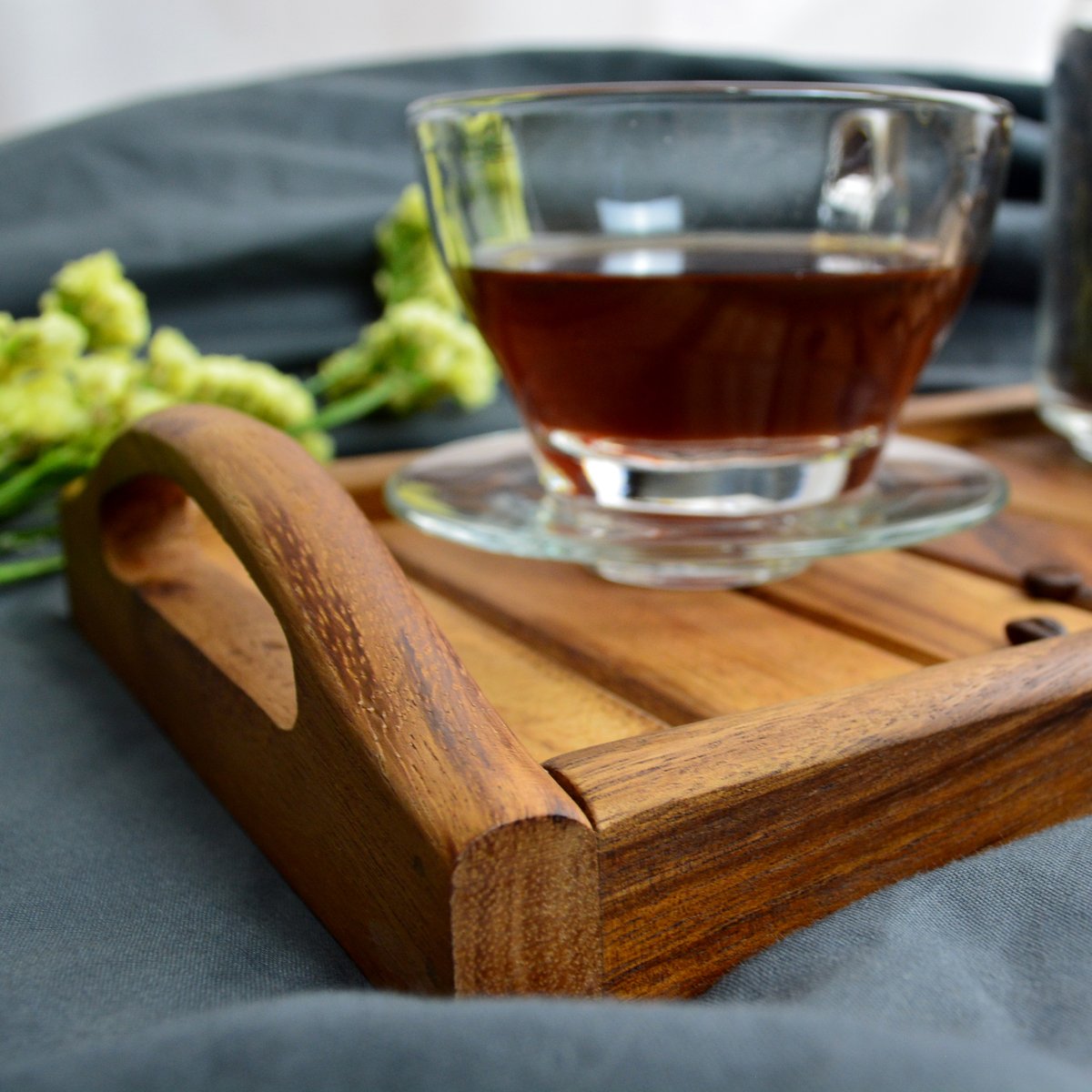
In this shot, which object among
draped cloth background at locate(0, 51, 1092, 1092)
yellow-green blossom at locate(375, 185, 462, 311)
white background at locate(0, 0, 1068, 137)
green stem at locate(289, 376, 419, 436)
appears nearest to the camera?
draped cloth background at locate(0, 51, 1092, 1092)

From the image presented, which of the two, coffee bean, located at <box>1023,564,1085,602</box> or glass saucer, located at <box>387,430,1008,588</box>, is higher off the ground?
glass saucer, located at <box>387,430,1008,588</box>

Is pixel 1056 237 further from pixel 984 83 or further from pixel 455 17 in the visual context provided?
pixel 455 17

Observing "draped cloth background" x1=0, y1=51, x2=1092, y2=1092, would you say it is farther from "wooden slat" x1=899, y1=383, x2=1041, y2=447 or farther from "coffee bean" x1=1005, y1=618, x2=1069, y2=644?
"wooden slat" x1=899, y1=383, x2=1041, y2=447

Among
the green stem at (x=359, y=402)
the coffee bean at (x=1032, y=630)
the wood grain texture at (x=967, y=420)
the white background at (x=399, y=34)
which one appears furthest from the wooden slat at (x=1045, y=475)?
the white background at (x=399, y=34)

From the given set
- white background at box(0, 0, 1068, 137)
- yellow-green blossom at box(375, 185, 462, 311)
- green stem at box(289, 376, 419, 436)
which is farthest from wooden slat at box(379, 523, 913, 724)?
white background at box(0, 0, 1068, 137)

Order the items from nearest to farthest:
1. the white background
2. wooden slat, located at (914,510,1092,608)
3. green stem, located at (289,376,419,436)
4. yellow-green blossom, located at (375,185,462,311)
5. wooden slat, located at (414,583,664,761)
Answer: wooden slat, located at (414,583,664,761)
wooden slat, located at (914,510,1092,608)
green stem, located at (289,376,419,436)
yellow-green blossom, located at (375,185,462,311)
the white background

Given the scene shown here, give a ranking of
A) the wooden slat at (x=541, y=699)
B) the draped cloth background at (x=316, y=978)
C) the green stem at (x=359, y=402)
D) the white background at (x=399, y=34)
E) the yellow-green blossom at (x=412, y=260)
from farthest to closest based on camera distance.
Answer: the white background at (x=399, y=34), the yellow-green blossom at (x=412, y=260), the green stem at (x=359, y=402), the wooden slat at (x=541, y=699), the draped cloth background at (x=316, y=978)

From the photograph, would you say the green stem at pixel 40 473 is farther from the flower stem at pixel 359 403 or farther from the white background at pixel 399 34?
the white background at pixel 399 34
